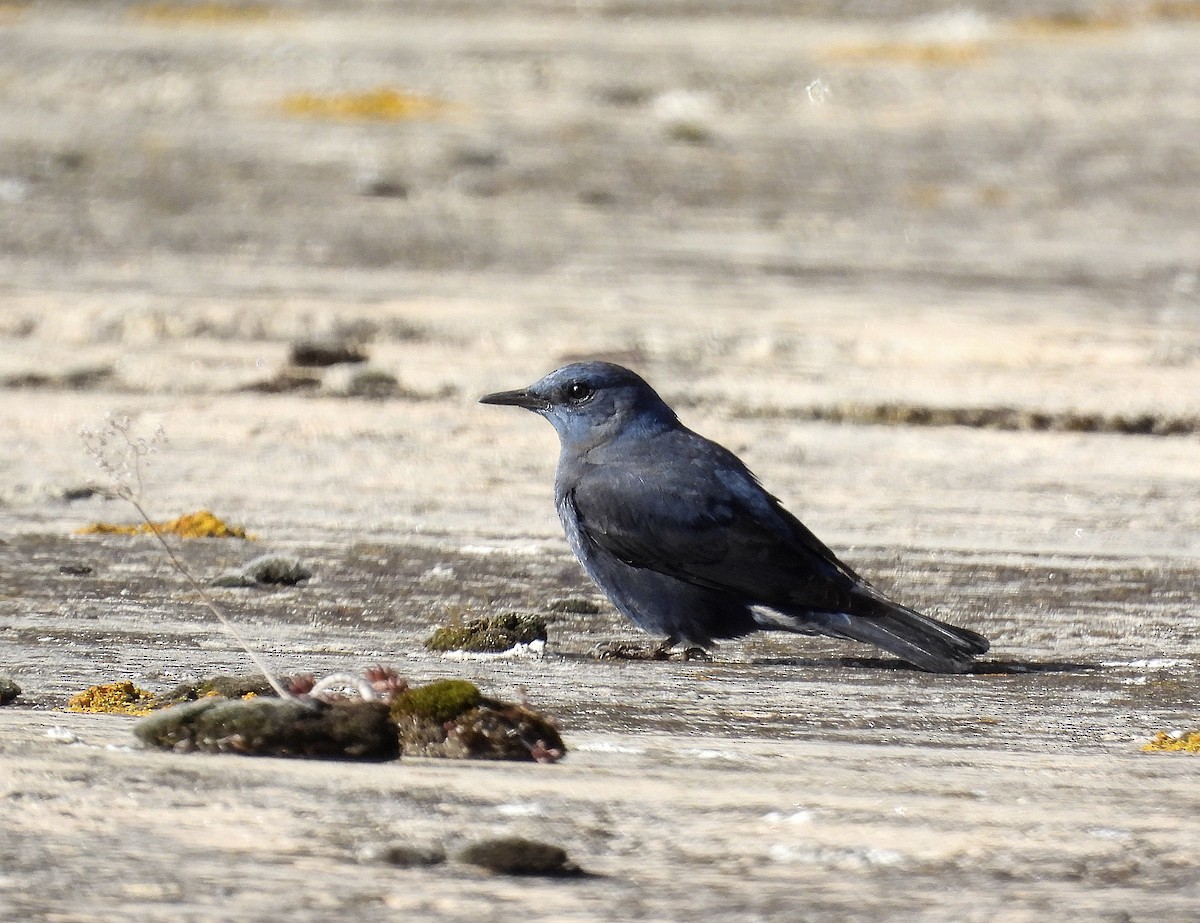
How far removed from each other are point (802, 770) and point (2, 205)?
8.97 metres

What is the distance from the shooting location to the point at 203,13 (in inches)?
639

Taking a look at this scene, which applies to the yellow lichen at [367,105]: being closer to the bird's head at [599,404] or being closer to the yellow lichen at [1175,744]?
the bird's head at [599,404]

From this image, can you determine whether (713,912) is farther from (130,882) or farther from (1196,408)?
(1196,408)

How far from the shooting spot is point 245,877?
3.15 metres

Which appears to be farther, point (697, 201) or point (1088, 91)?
point (1088, 91)

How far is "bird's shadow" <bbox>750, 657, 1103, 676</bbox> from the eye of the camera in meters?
4.95

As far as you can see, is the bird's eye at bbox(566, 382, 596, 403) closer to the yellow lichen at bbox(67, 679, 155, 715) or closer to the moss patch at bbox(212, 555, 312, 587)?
the moss patch at bbox(212, 555, 312, 587)

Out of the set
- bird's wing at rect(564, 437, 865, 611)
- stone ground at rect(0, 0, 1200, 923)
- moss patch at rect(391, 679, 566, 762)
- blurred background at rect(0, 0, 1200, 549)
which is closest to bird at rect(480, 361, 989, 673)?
bird's wing at rect(564, 437, 865, 611)

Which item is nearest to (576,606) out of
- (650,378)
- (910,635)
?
(910,635)

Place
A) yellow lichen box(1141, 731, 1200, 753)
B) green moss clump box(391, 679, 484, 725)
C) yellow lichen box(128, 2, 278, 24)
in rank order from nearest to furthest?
green moss clump box(391, 679, 484, 725) < yellow lichen box(1141, 731, 1200, 753) < yellow lichen box(128, 2, 278, 24)

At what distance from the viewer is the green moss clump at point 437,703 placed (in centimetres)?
390

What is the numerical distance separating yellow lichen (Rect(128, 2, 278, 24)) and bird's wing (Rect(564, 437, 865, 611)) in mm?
11585

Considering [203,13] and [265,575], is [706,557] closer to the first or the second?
[265,575]

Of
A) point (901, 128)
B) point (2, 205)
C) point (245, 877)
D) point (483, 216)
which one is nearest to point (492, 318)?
point (483, 216)
